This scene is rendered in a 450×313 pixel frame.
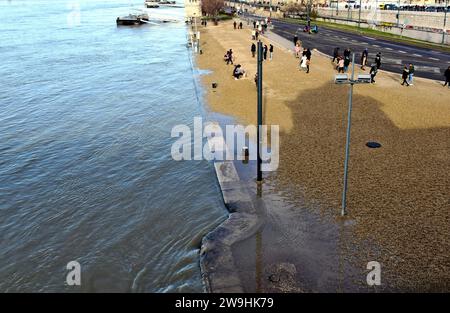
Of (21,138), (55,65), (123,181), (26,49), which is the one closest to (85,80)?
(55,65)

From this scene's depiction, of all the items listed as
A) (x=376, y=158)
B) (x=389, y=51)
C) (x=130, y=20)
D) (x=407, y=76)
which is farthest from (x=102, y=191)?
(x=130, y=20)

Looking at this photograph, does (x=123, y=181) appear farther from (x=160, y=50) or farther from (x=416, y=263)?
(x=160, y=50)

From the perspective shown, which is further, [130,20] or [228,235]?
[130,20]

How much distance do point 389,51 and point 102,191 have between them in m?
37.8

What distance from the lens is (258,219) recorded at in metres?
13.0

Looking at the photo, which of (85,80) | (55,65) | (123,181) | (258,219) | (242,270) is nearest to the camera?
(242,270)

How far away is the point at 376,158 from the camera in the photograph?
56.0 feet

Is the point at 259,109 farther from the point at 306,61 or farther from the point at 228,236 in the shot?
the point at 306,61

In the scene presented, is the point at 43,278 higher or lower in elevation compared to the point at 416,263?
lower

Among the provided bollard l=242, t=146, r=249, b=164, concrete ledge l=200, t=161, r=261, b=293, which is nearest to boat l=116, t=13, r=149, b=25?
bollard l=242, t=146, r=249, b=164

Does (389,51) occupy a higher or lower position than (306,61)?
lower

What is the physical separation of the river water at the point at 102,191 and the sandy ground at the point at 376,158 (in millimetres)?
3644
